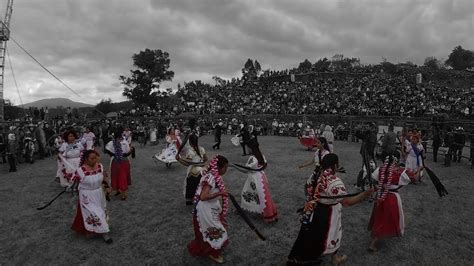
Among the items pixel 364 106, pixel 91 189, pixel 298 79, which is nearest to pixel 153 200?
pixel 91 189

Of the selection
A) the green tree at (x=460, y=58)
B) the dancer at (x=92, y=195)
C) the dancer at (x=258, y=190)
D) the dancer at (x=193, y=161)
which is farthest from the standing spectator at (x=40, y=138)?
the green tree at (x=460, y=58)

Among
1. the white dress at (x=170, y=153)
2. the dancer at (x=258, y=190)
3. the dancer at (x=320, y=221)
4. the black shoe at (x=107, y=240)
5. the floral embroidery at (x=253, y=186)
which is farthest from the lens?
the white dress at (x=170, y=153)

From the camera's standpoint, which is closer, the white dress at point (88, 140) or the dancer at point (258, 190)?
the dancer at point (258, 190)

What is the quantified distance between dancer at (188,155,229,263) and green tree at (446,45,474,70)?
295ft

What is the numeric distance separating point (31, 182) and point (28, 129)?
6.50 metres

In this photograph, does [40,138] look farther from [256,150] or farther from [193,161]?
[256,150]

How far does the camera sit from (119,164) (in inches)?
330

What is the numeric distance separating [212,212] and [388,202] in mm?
2928

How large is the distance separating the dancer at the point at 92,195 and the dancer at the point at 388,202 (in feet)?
15.5

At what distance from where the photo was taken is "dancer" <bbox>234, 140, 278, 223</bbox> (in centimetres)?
649

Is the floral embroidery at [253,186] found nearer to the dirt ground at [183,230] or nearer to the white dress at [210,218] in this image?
the dirt ground at [183,230]

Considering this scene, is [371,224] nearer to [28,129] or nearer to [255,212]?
[255,212]

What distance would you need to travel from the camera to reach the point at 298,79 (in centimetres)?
4484

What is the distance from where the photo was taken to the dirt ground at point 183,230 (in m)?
5.22
